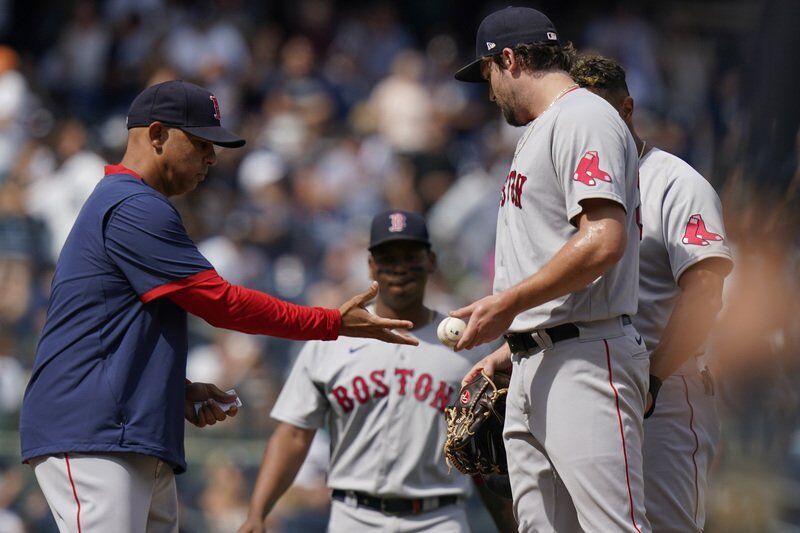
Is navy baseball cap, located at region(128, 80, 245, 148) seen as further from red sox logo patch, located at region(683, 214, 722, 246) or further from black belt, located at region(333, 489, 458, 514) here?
black belt, located at region(333, 489, 458, 514)

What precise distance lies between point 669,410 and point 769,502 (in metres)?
0.87

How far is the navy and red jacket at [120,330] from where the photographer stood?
3953 mm

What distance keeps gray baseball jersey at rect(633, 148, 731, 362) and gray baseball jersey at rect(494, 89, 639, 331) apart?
19.5 inches

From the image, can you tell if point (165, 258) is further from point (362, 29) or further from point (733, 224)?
point (362, 29)

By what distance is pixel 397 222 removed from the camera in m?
5.70

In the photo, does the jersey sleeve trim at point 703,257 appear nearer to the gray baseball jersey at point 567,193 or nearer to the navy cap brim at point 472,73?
the gray baseball jersey at point 567,193

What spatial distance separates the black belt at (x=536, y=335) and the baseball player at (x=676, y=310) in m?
0.46

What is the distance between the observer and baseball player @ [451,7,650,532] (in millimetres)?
3652

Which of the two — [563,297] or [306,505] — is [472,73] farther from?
[306,505]

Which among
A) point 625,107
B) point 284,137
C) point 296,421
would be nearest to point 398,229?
point 296,421

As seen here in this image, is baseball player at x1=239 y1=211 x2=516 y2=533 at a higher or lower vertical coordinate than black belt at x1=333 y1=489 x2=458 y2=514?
higher

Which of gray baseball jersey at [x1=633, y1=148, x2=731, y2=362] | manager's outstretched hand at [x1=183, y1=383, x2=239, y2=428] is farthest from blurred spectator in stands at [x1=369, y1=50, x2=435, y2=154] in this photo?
manager's outstretched hand at [x1=183, y1=383, x2=239, y2=428]

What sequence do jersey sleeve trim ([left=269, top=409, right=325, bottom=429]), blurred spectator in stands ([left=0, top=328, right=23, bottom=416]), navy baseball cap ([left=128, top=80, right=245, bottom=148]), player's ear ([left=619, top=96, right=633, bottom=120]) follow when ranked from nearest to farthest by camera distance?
1. navy baseball cap ([left=128, top=80, right=245, bottom=148])
2. player's ear ([left=619, top=96, right=633, bottom=120])
3. jersey sleeve trim ([left=269, top=409, right=325, bottom=429])
4. blurred spectator in stands ([left=0, top=328, right=23, bottom=416])

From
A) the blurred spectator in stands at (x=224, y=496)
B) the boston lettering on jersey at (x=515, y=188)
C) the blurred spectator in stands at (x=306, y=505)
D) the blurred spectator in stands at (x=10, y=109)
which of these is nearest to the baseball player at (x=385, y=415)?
the boston lettering on jersey at (x=515, y=188)
